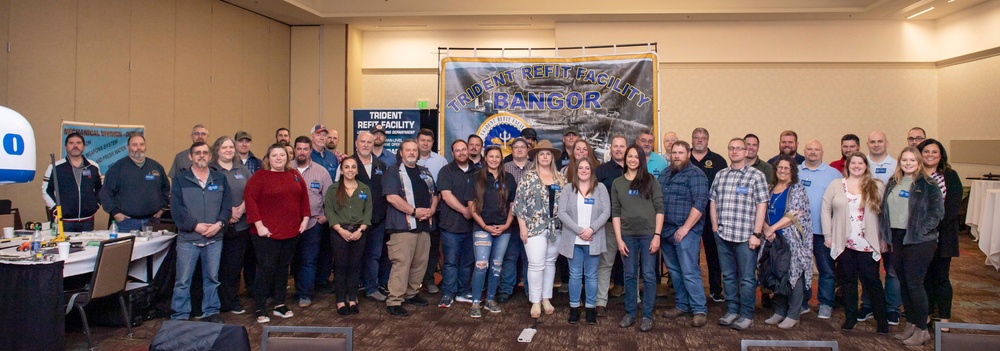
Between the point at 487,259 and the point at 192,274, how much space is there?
220 centimetres

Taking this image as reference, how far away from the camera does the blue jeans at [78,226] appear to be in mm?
5867

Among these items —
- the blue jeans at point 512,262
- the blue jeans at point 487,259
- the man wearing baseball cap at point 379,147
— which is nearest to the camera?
the blue jeans at point 487,259

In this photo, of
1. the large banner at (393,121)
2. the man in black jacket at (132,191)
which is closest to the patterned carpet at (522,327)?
the man in black jacket at (132,191)

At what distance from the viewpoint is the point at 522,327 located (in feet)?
16.0

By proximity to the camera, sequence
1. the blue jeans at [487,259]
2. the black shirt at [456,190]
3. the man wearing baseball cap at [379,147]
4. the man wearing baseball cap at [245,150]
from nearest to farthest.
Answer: the blue jeans at [487,259]
the black shirt at [456,190]
the man wearing baseball cap at [245,150]
the man wearing baseball cap at [379,147]

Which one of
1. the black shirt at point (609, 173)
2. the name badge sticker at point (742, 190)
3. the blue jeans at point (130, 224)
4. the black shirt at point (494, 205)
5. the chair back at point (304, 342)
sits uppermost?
the black shirt at point (609, 173)

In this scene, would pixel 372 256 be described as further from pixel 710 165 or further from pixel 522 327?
pixel 710 165

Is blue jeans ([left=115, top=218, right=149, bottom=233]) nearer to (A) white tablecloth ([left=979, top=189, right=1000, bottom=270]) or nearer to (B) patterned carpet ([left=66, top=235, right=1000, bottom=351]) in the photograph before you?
(B) patterned carpet ([left=66, top=235, right=1000, bottom=351])

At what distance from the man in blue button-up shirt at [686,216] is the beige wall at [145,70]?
22.5ft

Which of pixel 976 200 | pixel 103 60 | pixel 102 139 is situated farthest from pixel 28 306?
A: pixel 976 200

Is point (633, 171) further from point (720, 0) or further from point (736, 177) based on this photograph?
point (720, 0)

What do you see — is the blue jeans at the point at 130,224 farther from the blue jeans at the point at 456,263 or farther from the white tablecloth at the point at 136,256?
the blue jeans at the point at 456,263

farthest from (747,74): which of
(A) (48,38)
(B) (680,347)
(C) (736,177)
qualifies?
(A) (48,38)

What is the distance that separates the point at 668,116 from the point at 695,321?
6.78 m
